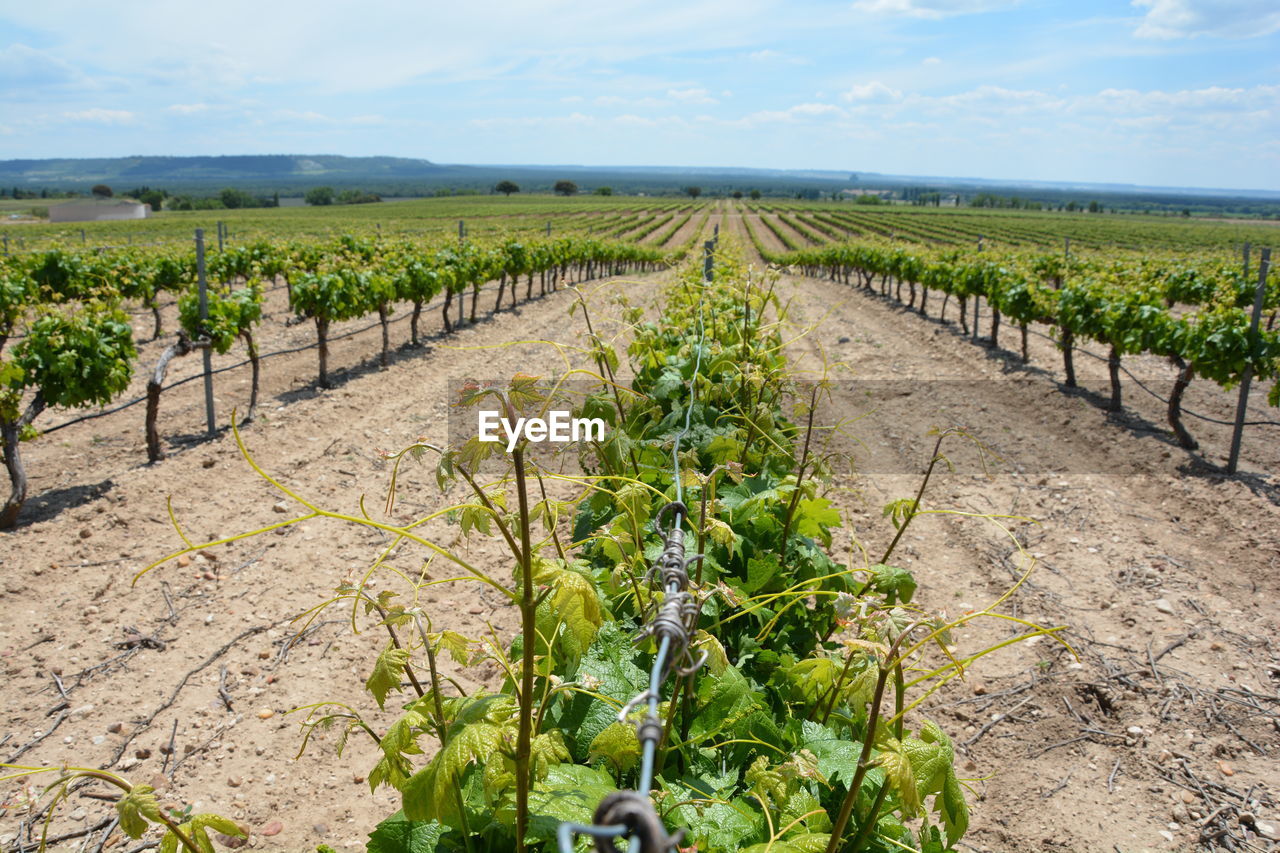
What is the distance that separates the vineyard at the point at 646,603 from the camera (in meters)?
1.56

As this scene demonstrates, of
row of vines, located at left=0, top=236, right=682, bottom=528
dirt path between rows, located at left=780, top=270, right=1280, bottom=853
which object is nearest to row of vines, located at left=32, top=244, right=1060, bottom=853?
dirt path between rows, located at left=780, top=270, right=1280, bottom=853

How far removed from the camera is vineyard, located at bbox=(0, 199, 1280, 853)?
156 centimetres

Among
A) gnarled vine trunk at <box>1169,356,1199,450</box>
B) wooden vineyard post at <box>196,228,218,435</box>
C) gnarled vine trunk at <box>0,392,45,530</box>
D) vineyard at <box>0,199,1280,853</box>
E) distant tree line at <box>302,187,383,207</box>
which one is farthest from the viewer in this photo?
distant tree line at <box>302,187,383,207</box>

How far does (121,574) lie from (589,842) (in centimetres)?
519

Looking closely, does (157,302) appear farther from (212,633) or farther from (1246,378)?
(1246,378)

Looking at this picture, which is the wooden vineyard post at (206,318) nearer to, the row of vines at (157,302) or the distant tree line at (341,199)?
the row of vines at (157,302)

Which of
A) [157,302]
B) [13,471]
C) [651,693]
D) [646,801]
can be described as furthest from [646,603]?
[157,302]

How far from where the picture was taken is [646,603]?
2146mm

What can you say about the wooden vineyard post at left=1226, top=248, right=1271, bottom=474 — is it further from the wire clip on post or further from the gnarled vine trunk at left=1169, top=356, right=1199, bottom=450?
the wire clip on post

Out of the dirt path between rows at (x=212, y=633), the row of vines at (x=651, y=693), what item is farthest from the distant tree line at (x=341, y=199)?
the row of vines at (x=651, y=693)

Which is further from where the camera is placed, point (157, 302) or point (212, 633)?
point (157, 302)

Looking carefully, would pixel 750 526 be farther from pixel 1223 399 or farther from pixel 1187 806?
pixel 1223 399

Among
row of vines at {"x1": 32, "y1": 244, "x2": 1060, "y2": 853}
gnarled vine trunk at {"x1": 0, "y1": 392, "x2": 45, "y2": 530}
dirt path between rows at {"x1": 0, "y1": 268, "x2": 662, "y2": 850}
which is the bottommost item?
A: dirt path between rows at {"x1": 0, "y1": 268, "x2": 662, "y2": 850}

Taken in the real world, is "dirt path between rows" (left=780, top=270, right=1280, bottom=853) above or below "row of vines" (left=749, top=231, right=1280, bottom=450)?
below
